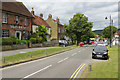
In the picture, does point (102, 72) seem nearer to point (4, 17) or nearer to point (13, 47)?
point (13, 47)

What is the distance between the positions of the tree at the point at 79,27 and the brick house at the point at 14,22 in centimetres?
2049

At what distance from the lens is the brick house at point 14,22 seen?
96.1 feet

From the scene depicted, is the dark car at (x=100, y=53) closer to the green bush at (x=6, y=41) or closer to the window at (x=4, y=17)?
the green bush at (x=6, y=41)

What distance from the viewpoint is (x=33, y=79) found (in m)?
8.45

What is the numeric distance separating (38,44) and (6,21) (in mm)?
9876

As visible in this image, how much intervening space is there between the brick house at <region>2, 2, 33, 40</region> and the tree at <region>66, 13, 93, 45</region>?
20491 millimetres

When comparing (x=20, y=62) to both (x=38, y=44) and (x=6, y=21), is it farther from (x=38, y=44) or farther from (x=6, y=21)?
(x=38, y=44)

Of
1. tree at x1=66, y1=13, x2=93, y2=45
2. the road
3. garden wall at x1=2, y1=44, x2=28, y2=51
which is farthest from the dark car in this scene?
tree at x1=66, y1=13, x2=93, y2=45

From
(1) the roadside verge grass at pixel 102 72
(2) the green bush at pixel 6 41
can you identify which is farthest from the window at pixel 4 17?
(1) the roadside verge grass at pixel 102 72

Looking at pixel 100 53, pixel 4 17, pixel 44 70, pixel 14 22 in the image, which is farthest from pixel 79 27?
pixel 44 70

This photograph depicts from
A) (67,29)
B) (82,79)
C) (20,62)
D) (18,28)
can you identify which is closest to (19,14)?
(18,28)

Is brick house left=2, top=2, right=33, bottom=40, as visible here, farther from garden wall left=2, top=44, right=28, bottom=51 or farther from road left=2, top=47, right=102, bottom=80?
road left=2, top=47, right=102, bottom=80

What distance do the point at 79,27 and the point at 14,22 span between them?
2720 cm

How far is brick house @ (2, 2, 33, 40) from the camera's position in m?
29.3
